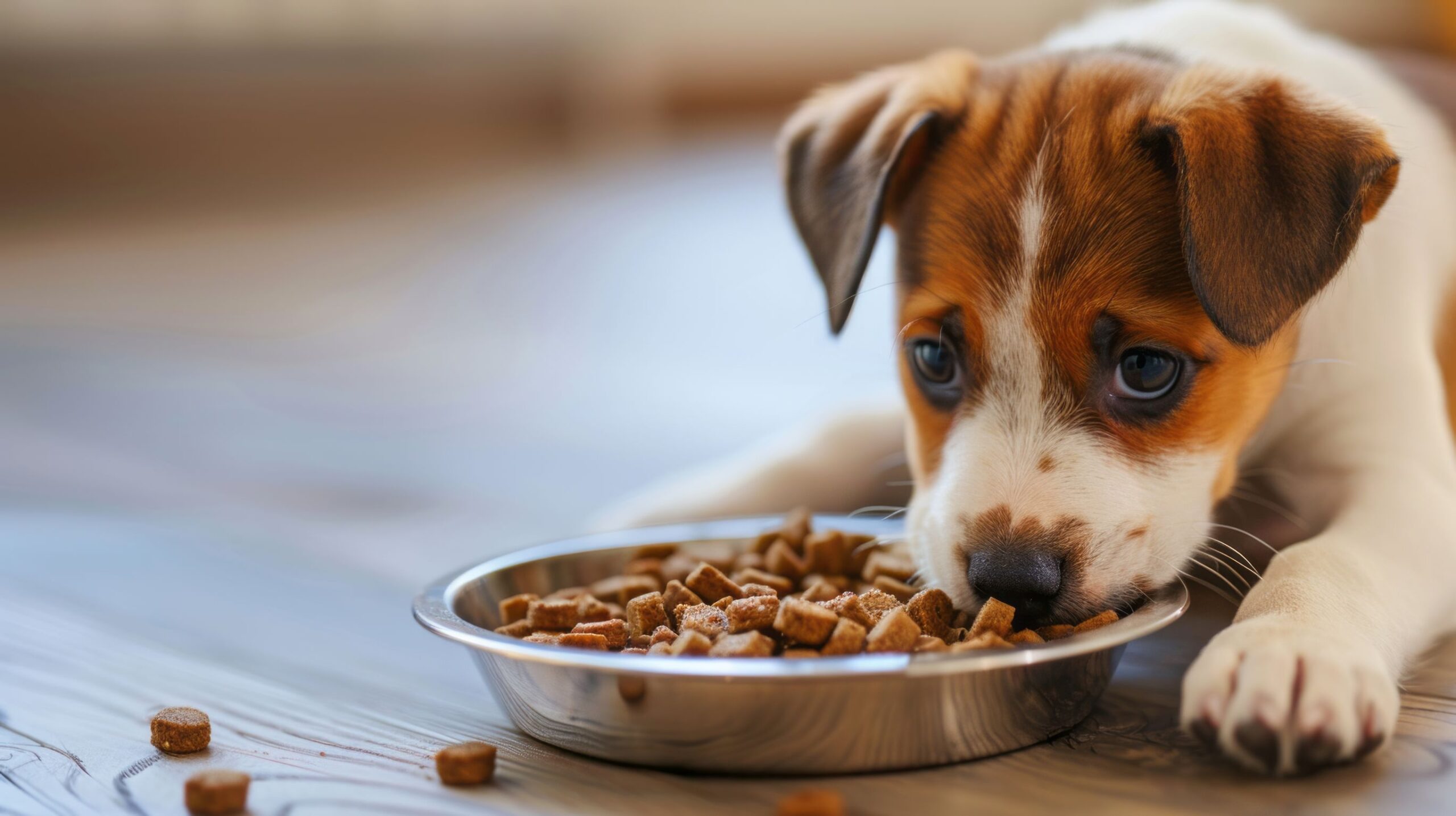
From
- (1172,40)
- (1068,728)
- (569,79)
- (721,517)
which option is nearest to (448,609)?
(1068,728)

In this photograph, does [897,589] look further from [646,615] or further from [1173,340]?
[1173,340]

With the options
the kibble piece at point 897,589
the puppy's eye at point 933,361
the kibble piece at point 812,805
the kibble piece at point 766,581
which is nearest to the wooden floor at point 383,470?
A: the kibble piece at point 812,805

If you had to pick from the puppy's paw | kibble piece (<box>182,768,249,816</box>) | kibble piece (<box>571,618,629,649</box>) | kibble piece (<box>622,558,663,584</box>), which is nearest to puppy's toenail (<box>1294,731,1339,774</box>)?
the puppy's paw

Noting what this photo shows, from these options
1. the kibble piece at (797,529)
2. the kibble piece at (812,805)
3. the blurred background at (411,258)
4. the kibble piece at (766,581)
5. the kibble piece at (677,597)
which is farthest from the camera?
the blurred background at (411,258)

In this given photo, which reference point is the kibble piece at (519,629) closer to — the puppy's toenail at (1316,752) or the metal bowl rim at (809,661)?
the metal bowl rim at (809,661)

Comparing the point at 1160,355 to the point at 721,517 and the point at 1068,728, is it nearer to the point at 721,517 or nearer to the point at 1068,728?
the point at 1068,728

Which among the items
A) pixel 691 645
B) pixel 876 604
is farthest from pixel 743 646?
pixel 876 604

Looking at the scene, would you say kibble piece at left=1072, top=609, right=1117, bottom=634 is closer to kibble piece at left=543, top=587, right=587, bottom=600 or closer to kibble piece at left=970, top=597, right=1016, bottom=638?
kibble piece at left=970, top=597, right=1016, bottom=638
